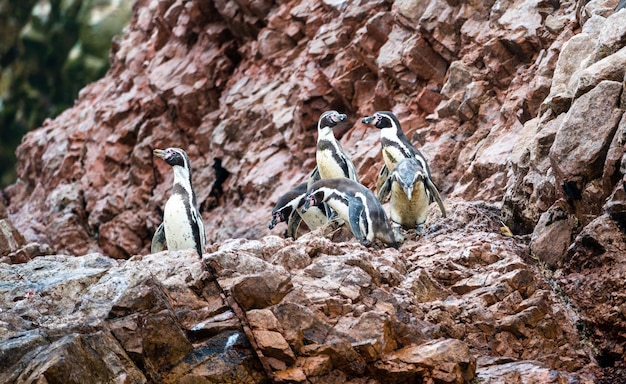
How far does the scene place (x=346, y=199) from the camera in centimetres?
1108

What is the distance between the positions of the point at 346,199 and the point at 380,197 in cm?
105

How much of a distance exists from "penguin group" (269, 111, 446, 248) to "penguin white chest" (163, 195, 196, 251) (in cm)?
148

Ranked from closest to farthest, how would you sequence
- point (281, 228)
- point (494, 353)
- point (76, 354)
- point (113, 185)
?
point (76, 354) → point (494, 353) → point (281, 228) → point (113, 185)

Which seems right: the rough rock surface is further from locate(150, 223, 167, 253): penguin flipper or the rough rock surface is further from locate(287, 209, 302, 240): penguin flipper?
locate(287, 209, 302, 240): penguin flipper

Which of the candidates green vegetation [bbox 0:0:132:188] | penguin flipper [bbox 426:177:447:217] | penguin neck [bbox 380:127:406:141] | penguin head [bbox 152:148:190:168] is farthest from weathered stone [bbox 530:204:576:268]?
green vegetation [bbox 0:0:132:188]

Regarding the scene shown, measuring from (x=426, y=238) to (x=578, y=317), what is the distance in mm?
2400

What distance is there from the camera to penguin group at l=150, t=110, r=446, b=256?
1078 centimetres

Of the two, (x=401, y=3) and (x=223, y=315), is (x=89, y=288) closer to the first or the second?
(x=223, y=315)

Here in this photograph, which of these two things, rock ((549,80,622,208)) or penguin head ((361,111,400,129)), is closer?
rock ((549,80,622,208))

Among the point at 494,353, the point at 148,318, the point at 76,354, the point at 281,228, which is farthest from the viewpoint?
the point at 281,228

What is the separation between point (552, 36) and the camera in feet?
46.7

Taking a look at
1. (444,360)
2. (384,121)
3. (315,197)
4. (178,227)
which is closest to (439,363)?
(444,360)

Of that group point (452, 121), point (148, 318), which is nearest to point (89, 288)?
point (148, 318)

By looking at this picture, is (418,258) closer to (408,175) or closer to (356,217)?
(356,217)
